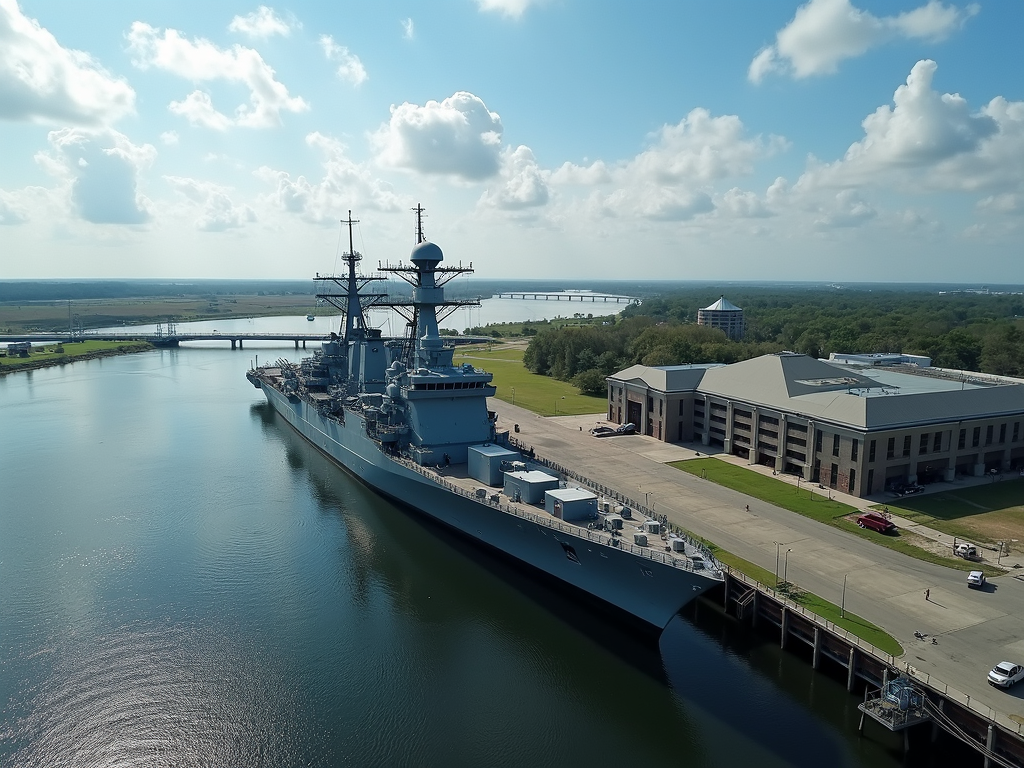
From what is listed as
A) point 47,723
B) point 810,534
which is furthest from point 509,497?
point 47,723

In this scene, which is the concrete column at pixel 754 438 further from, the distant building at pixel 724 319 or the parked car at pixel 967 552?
the distant building at pixel 724 319

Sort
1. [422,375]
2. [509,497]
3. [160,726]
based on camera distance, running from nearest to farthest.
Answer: [160,726]
[509,497]
[422,375]

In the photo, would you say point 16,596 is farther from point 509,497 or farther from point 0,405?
point 0,405

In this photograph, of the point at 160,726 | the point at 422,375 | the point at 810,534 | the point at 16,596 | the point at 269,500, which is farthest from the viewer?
the point at 269,500

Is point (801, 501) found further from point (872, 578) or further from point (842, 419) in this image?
point (872, 578)

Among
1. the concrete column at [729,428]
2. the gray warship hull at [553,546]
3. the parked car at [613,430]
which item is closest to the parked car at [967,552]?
the gray warship hull at [553,546]

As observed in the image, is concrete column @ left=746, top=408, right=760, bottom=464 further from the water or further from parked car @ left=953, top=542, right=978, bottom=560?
the water
